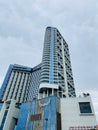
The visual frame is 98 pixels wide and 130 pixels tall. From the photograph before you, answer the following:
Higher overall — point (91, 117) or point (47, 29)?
point (47, 29)

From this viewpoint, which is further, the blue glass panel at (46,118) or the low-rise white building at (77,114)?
the low-rise white building at (77,114)

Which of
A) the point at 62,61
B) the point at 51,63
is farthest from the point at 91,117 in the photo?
the point at 62,61

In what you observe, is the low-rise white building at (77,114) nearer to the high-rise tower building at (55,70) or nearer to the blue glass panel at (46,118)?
the blue glass panel at (46,118)

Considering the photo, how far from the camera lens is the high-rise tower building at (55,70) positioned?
102 meters

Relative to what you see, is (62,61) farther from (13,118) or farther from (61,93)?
(13,118)

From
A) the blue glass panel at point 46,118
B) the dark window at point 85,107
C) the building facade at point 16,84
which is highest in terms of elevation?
the building facade at point 16,84

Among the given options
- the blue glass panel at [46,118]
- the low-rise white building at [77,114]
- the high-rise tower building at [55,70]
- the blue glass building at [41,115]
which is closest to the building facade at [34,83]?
the high-rise tower building at [55,70]

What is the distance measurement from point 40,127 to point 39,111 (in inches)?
249

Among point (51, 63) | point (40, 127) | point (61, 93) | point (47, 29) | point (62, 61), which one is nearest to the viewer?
point (40, 127)

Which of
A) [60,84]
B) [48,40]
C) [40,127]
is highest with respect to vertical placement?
[48,40]

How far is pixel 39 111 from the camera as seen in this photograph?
182ft

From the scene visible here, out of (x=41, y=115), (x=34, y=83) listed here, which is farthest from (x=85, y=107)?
(x=34, y=83)

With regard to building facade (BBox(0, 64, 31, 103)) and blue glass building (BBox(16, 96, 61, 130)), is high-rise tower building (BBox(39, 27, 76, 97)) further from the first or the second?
blue glass building (BBox(16, 96, 61, 130))

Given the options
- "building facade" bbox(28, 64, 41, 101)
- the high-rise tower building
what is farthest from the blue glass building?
"building facade" bbox(28, 64, 41, 101)
